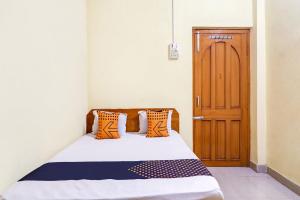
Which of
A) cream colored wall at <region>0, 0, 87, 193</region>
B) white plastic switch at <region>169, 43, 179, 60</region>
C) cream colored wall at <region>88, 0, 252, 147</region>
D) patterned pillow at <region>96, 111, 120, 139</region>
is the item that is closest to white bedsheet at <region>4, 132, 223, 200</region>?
cream colored wall at <region>0, 0, 87, 193</region>

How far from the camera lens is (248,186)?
307cm

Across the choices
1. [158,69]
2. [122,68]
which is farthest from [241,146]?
[122,68]

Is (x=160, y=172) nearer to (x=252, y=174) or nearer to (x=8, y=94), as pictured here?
(x=8, y=94)

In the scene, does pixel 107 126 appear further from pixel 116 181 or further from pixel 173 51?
pixel 116 181

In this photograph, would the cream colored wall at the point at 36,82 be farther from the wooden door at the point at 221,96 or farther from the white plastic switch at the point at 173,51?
the wooden door at the point at 221,96

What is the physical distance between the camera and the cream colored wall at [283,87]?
2842 millimetres

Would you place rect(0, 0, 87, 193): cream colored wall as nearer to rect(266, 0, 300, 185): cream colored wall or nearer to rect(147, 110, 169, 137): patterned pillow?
rect(147, 110, 169, 137): patterned pillow

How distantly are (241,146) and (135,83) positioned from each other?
1.84 m

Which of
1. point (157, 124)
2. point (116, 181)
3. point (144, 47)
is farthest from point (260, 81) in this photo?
point (116, 181)

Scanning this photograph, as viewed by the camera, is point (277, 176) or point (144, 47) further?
point (144, 47)

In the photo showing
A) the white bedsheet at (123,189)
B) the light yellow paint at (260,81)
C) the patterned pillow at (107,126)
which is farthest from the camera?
the light yellow paint at (260,81)

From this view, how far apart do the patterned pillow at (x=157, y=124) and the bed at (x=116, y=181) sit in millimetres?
685

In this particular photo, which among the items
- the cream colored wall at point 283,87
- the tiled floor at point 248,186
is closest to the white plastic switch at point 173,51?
the cream colored wall at point 283,87

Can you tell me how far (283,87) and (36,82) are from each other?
8.98ft
